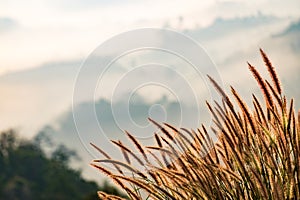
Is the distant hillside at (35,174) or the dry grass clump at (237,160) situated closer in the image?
the dry grass clump at (237,160)

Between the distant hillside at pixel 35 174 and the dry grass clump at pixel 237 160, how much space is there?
24340 millimetres

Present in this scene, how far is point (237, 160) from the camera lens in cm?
313

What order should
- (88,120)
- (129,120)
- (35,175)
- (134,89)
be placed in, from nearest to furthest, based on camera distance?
(134,89) → (129,120) → (88,120) → (35,175)

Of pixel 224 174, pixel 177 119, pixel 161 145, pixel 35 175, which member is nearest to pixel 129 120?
pixel 177 119

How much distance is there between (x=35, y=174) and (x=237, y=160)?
2748cm

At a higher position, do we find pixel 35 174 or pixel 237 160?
pixel 35 174

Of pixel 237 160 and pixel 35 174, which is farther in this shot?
pixel 35 174

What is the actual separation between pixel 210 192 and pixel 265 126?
0.47m

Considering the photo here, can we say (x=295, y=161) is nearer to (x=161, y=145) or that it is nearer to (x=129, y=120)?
(x=161, y=145)

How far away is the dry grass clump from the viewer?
3.14 m

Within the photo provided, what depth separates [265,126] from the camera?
331 cm

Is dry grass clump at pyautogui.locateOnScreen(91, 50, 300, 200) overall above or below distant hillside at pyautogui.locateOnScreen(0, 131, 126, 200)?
below

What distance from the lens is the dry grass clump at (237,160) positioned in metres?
3.14

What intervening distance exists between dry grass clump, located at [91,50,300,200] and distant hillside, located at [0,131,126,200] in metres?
24.3
